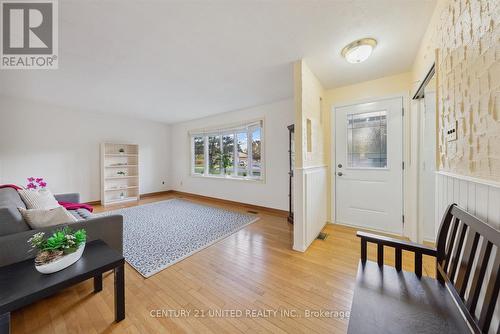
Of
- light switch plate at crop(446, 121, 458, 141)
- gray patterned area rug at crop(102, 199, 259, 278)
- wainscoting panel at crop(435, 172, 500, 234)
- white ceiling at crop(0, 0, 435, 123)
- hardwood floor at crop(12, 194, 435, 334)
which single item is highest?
white ceiling at crop(0, 0, 435, 123)

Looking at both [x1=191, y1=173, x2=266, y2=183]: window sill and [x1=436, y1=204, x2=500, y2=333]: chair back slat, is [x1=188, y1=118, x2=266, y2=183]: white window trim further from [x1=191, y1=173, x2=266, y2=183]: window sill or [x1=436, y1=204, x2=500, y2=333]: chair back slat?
[x1=436, y1=204, x2=500, y2=333]: chair back slat

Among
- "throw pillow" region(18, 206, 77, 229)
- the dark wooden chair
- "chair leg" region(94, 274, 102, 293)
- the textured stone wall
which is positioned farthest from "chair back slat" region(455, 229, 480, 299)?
"throw pillow" region(18, 206, 77, 229)

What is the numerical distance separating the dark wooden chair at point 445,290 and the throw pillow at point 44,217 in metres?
2.12

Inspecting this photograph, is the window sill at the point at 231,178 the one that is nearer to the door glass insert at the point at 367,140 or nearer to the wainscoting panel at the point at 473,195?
the door glass insert at the point at 367,140

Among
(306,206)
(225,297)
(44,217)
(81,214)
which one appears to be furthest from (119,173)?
(306,206)

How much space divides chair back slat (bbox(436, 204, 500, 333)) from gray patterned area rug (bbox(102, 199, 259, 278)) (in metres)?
2.17

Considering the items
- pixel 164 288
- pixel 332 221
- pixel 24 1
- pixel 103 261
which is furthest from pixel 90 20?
pixel 332 221

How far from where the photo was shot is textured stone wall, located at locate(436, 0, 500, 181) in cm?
76

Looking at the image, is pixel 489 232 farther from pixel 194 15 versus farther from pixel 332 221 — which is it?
pixel 332 221

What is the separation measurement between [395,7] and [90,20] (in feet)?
8.29

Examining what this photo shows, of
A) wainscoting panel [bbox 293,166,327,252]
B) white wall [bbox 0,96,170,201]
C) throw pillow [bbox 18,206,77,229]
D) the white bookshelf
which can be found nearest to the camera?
throw pillow [bbox 18,206,77,229]

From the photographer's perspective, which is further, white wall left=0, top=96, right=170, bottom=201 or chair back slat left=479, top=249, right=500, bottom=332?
white wall left=0, top=96, right=170, bottom=201

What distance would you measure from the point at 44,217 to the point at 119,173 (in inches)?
153

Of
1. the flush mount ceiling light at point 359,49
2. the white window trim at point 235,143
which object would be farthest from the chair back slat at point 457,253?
the white window trim at point 235,143
